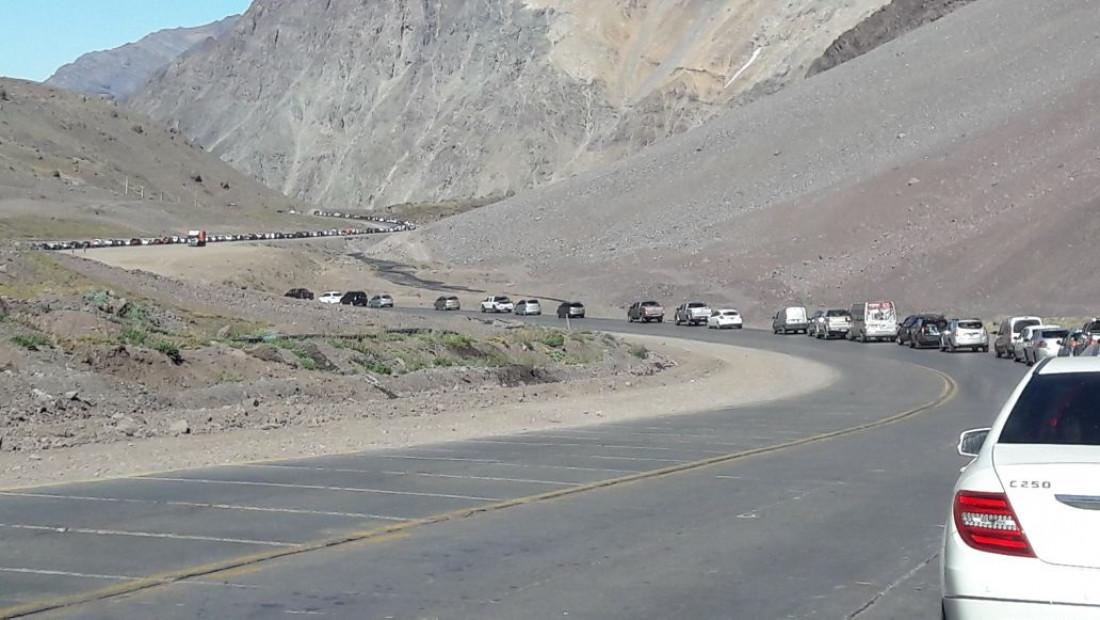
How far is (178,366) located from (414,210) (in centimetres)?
13702

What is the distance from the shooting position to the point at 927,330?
5728 centimetres

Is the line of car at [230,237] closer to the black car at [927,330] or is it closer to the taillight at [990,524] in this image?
the black car at [927,330]

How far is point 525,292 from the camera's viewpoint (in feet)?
317

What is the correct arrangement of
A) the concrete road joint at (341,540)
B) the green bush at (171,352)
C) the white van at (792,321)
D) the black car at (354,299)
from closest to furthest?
the concrete road joint at (341,540), the green bush at (171,352), the white van at (792,321), the black car at (354,299)

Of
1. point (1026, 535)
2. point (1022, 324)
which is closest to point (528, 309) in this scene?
point (1022, 324)

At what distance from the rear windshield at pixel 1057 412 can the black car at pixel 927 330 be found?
50.1 m

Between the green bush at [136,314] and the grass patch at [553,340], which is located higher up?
the green bush at [136,314]

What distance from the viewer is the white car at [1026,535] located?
649 cm

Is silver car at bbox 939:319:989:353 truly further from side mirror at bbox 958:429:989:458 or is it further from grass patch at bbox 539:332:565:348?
side mirror at bbox 958:429:989:458

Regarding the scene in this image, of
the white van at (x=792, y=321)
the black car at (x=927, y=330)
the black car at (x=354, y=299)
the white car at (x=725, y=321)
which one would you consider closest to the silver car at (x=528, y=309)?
the black car at (x=354, y=299)

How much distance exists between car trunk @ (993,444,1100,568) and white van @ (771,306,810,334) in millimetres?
63327

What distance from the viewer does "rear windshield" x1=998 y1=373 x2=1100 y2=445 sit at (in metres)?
7.32

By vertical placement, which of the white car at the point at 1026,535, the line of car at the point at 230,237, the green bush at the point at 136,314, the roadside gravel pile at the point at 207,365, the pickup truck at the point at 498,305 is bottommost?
the pickup truck at the point at 498,305

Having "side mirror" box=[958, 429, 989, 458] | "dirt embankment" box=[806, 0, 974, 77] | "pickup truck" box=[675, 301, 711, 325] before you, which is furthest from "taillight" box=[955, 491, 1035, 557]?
"dirt embankment" box=[806, 0, 974, 77]
